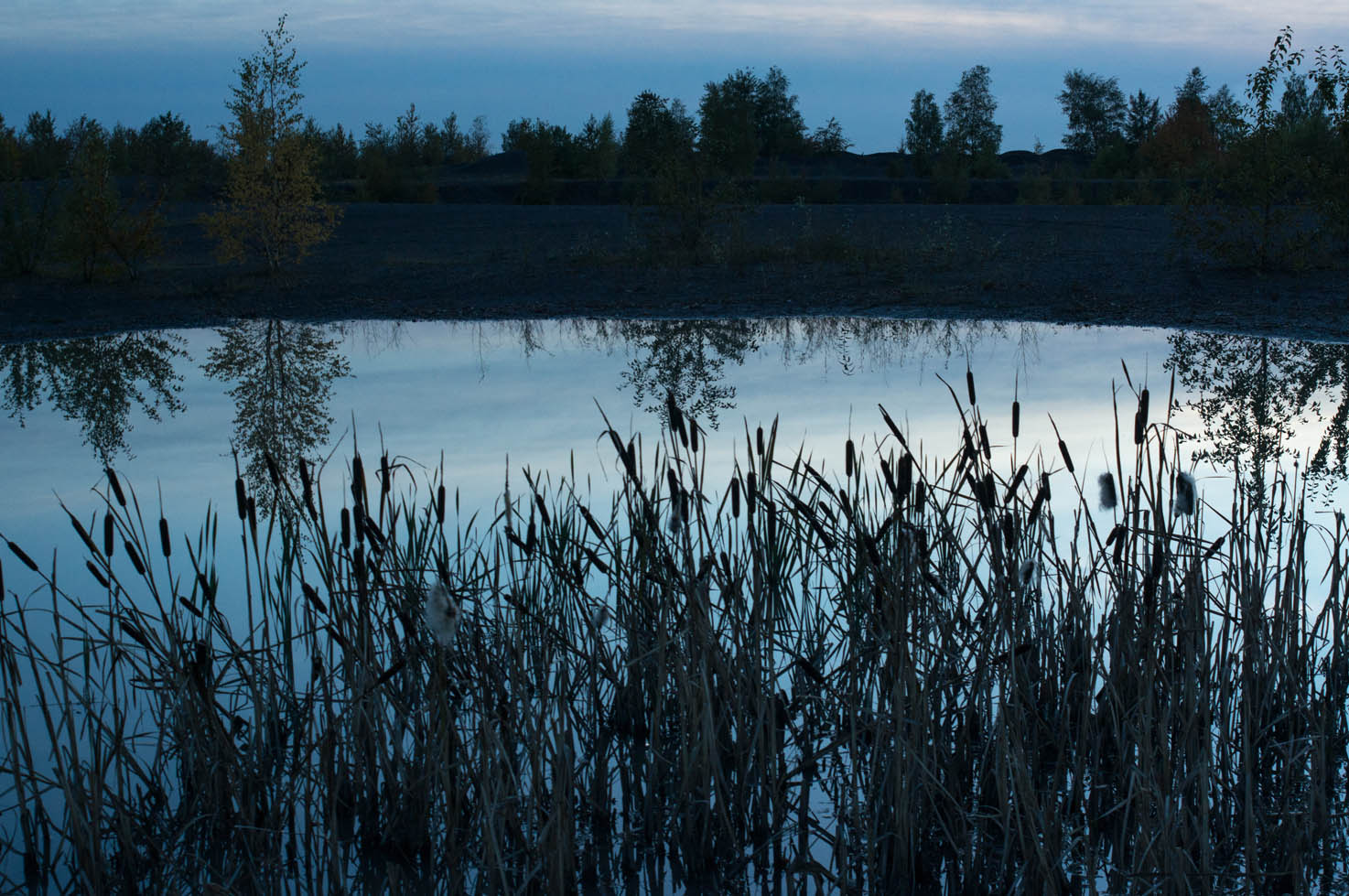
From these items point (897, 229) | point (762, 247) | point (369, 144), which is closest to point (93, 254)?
point (762, 247)

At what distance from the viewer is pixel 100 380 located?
1023 centimetres

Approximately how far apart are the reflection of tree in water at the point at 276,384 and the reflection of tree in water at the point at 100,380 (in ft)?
1.51

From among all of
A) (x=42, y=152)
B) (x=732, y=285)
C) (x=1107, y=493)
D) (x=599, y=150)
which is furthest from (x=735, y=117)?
(x=1107, y=493)

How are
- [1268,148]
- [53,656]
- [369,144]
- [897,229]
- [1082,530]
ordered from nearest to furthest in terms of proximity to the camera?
[53,656] → [1082,530] → [1268,148] → [897,229] → [369,144]

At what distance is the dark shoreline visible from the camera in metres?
12.8

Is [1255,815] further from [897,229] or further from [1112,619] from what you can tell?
[897,229]

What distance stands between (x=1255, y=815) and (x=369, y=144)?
125 ft

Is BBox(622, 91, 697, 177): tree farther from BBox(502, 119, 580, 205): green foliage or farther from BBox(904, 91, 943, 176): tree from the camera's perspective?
A: BBox(904, 91, 943, 176): tree

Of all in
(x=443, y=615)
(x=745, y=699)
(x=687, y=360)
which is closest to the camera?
(x=443, y=615)

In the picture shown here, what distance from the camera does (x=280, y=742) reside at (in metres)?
3.37

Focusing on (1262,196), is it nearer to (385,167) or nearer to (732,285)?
(732,285)

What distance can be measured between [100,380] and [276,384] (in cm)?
157

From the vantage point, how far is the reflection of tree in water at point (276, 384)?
7577mm

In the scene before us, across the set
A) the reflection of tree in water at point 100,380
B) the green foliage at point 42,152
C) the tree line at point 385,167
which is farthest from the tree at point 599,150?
the reflection of tree in water at point 100,380
